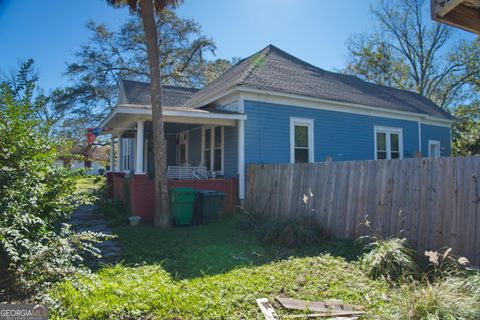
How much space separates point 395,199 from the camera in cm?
614

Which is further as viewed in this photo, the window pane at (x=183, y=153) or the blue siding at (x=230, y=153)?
the window pane at (x=183, y=153)

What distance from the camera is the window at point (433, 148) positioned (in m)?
16.6

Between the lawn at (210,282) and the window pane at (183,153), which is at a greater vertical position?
the window pane at (183,153)

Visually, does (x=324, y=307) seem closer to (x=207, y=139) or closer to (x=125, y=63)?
(x=207, y=139)

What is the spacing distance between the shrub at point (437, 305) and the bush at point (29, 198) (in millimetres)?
3556

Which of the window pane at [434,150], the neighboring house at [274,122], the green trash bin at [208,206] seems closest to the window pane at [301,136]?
the neighboring house at [274,122]

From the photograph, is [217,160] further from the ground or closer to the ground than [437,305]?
further from the ground

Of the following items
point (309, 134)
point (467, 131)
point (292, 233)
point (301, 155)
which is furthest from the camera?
point (467, 131)

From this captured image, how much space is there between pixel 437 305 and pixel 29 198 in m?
4.61

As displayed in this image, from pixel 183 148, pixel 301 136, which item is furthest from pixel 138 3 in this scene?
pixel 183 148

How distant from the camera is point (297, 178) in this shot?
27.1 ft

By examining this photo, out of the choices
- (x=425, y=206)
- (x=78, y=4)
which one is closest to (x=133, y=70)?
(x=78, y=4)

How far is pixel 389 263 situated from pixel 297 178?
3694mm

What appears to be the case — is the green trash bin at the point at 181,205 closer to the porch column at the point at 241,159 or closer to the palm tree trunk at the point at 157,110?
the palm tree trunk at the point at 157,110
